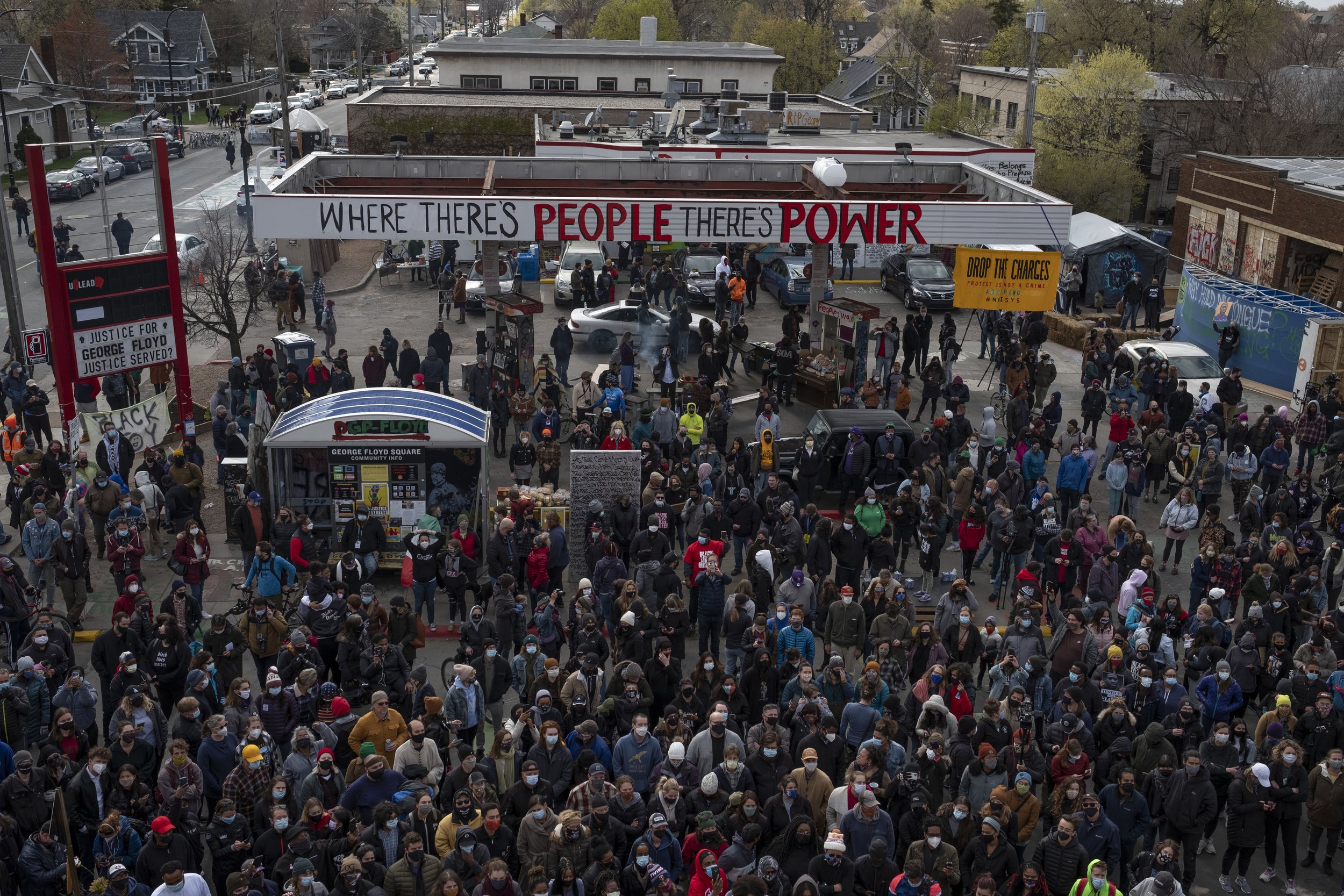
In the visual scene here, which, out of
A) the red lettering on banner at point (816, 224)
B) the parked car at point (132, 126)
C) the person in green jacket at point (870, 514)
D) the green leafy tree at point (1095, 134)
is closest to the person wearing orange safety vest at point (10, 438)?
the person in green jacket at point (870, 514)

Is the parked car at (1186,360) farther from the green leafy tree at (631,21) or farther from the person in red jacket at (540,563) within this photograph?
the green leafy tree at (631,21)

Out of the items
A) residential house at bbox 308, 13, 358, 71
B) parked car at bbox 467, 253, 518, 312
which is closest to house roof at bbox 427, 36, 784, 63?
parked car at bbox 467, 253, 518, 312

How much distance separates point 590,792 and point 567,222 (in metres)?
14.7

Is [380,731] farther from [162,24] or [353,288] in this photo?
[162,24]

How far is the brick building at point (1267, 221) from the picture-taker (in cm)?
3281

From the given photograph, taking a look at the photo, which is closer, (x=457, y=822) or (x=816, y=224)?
(x=457, y=822)

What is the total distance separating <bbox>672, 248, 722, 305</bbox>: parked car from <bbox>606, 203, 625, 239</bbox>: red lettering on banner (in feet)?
26.7

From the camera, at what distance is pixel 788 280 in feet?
110

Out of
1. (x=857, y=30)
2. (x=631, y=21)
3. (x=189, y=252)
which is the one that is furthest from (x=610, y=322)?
(x=857, y=30)

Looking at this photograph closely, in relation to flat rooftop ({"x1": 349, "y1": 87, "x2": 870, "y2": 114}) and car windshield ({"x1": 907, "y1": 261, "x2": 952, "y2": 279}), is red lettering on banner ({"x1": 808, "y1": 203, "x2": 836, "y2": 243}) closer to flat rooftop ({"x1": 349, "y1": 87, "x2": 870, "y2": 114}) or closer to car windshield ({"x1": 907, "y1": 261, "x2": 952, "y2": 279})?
car windshield ({"x1": 907, "y1": 261, "x2": 952, "y2": 279})

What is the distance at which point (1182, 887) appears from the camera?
11.5 meters

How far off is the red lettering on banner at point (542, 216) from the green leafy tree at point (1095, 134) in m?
28.2

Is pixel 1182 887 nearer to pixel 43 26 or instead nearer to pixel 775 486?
pixel 775 486

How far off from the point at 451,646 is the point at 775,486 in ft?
16.5
